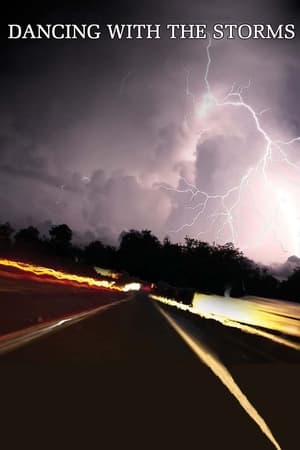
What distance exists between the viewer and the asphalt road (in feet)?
20.7

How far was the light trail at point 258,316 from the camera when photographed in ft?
47.9

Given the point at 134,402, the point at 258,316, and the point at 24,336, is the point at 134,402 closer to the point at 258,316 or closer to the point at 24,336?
the point at 24,336

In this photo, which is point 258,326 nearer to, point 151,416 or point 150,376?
point 150,376

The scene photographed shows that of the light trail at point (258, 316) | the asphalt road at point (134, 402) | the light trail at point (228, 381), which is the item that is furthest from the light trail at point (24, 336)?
the light trail at point (258, 316)

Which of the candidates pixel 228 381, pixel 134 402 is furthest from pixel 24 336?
pixel 134 402

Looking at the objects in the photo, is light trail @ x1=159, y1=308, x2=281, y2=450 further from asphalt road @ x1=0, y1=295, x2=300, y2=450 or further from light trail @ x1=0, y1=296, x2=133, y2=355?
light trail @ x1=0, y1=296, x2=133, y2=355

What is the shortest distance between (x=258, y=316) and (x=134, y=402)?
1029 centimetres

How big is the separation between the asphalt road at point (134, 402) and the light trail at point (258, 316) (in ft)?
6.49

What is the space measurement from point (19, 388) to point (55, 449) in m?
2.96

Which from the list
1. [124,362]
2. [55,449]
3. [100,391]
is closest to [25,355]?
[124,362]

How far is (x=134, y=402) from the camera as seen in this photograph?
26.3 feet

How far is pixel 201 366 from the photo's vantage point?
11984 millimetres

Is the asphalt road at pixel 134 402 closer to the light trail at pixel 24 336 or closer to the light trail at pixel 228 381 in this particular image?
the light trail at pixel 228 381

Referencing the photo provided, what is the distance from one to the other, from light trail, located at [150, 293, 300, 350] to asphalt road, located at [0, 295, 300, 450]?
1.98 meters
